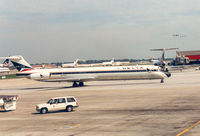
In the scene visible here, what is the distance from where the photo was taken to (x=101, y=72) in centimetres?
6188

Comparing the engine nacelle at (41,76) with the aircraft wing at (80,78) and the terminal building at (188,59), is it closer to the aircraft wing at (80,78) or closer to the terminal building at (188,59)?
the aircraft wing at (80,78)

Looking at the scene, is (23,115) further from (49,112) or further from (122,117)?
(122,117)

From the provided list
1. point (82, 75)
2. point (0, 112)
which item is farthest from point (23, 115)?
point (82, 75)

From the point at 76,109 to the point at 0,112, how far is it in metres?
9.14

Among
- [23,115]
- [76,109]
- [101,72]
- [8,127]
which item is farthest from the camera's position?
[101,72]

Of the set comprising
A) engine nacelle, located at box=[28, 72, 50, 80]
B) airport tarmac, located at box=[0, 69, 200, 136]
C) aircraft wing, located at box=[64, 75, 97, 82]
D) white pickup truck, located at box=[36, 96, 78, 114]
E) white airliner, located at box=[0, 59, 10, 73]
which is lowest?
airport tarmac, located at box=[0, 69, 200, 136]

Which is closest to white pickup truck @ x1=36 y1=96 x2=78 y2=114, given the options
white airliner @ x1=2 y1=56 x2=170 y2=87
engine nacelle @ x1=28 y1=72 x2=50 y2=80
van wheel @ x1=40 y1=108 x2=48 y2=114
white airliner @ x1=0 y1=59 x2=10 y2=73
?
van wheel @ x1=40 y1=108 x2=48 y2=114

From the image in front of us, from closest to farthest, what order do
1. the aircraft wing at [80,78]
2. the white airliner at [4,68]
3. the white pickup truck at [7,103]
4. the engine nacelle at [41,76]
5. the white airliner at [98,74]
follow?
the white pickup truck at [7,103]
the white airliner at [98,74]
the aircraft wing at [80,78]
the engine nacelle at [41,76]
the white airliner at [4,68]

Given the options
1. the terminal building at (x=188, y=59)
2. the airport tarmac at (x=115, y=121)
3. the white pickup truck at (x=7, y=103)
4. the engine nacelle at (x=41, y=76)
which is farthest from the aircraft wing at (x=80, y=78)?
the terminal building at (x=188, y=59)

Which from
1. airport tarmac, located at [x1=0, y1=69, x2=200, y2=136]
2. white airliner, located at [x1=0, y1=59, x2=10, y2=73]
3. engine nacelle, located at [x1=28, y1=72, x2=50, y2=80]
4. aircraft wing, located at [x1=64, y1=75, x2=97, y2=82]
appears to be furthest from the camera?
white airliner, located at [x1=0, y1=59, x2=10, y2=73]

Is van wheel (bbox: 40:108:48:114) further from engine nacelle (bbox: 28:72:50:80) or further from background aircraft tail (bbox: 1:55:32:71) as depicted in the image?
background aircraft tail (bbox: 1:55:32:71)

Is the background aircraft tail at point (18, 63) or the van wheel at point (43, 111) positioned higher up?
the background aircraft tail at point (18, 63)

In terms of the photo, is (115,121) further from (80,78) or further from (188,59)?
(188,59)

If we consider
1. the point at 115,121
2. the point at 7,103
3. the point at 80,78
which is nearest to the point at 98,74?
the point at 80,78
